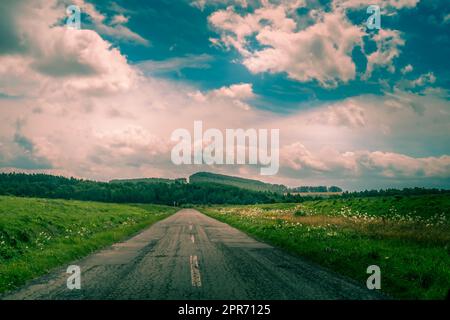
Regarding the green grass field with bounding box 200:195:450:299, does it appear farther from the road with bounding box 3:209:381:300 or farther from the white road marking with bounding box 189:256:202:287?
the white road marking with bounding box 189:256:202:287

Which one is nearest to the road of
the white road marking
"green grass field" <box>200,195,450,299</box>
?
the white road marking

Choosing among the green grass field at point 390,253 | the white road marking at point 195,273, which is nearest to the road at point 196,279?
the white road marking at point 195,273

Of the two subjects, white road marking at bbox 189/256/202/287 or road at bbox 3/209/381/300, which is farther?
white road marking at bbox 189/256/202/287

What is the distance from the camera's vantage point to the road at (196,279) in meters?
8.34

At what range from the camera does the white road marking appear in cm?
946

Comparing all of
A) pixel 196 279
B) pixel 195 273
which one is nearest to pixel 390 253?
pixel 195 273

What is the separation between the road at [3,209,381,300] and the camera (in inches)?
328

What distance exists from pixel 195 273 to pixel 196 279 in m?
0.92

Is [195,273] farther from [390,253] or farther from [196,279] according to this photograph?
[390,253]

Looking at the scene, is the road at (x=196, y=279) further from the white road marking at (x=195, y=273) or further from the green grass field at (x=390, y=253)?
the green grass field at (x=390, y=253)

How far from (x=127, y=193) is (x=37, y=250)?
184551mm

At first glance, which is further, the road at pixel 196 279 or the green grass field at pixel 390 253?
the green grass field at pixel 390 253

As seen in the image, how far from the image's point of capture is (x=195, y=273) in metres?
10.9
